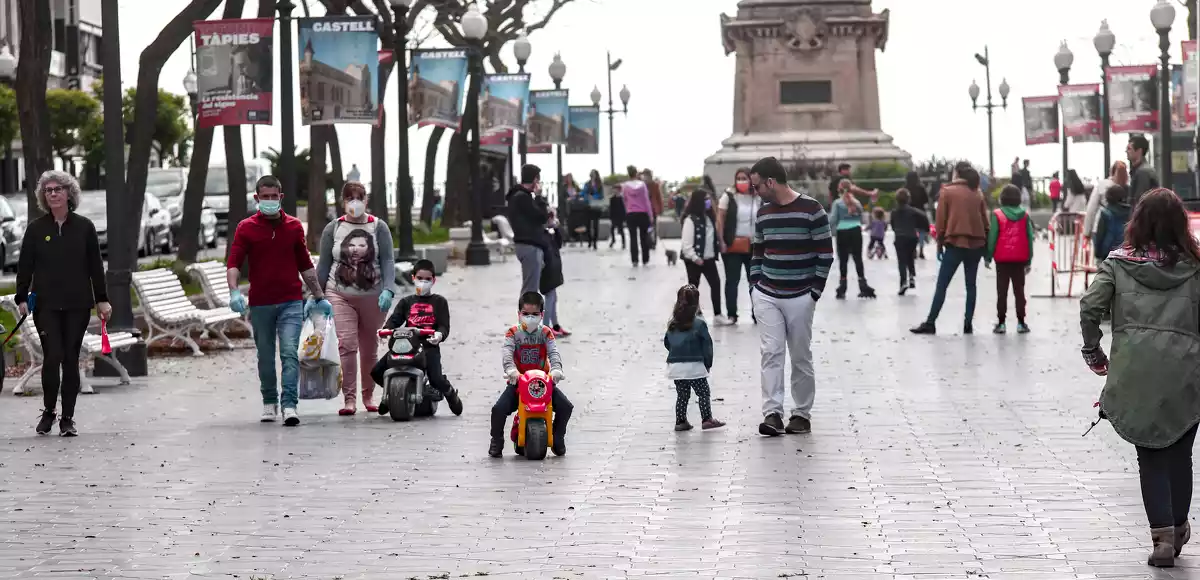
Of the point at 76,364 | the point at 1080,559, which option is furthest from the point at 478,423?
the point at 1080,559

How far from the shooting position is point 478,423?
13695 millimetres

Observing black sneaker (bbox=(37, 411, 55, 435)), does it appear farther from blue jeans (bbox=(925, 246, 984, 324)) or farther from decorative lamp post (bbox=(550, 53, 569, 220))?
decorative lamp post (bbox=(550, 53, 569, 220))

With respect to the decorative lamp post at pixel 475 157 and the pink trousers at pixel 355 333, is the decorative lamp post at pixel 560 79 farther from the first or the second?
the pink trousers at pixel 355 333

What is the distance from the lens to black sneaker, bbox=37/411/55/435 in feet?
43.8

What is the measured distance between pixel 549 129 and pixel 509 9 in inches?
161

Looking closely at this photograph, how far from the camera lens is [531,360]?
12.4 metres

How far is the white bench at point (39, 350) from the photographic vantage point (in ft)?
52.7

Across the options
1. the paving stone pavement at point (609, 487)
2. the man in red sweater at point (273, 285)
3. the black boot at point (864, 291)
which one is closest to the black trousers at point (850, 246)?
the black boot at point (864, 291)

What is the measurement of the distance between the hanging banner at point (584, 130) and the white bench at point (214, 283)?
102 feet

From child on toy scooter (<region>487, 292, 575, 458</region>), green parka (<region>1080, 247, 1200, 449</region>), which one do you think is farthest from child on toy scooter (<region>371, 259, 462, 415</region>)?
green parka (<region>1080, 247, 1200, 449</region>)

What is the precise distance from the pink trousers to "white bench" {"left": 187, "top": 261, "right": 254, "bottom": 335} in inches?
232

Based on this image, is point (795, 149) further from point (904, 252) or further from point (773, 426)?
point (773, 426)

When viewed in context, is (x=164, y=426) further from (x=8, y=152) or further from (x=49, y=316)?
(x=8, y=152)

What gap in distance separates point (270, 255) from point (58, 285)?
134 cm
